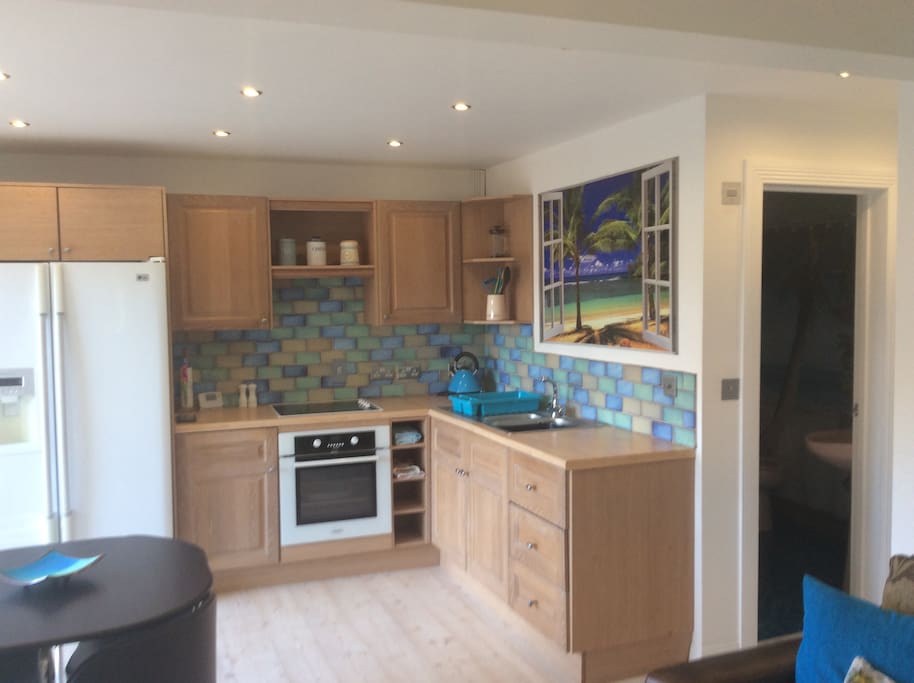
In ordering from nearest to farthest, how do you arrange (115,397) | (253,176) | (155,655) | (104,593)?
(155,655) < (104,593) < (115,397) < (253,176)

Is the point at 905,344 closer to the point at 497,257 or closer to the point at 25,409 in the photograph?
the point at 497,257

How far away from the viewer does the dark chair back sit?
5.98ft

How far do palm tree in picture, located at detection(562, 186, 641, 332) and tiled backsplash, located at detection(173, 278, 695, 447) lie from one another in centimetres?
47

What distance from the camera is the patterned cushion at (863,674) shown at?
1709 millimetres

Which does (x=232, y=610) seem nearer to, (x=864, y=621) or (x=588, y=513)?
(x=588, y=513)

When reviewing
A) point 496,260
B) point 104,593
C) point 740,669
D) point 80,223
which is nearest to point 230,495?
point 80,223

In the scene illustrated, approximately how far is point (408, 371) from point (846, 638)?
3.40 metres

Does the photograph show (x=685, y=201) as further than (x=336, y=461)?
No

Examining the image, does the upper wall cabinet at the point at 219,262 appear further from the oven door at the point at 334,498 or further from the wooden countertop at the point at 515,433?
the oven door at the point at 334,498

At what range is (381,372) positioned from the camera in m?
4.90

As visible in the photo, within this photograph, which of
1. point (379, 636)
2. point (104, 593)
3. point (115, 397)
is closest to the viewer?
point (104, 593)

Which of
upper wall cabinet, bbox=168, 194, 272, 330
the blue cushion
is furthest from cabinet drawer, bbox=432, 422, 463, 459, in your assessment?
the blue cushion

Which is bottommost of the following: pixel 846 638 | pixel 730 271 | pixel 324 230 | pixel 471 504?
pixel 471 504

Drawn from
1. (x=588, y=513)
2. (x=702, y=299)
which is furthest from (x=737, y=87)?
(x=588, y=513)
